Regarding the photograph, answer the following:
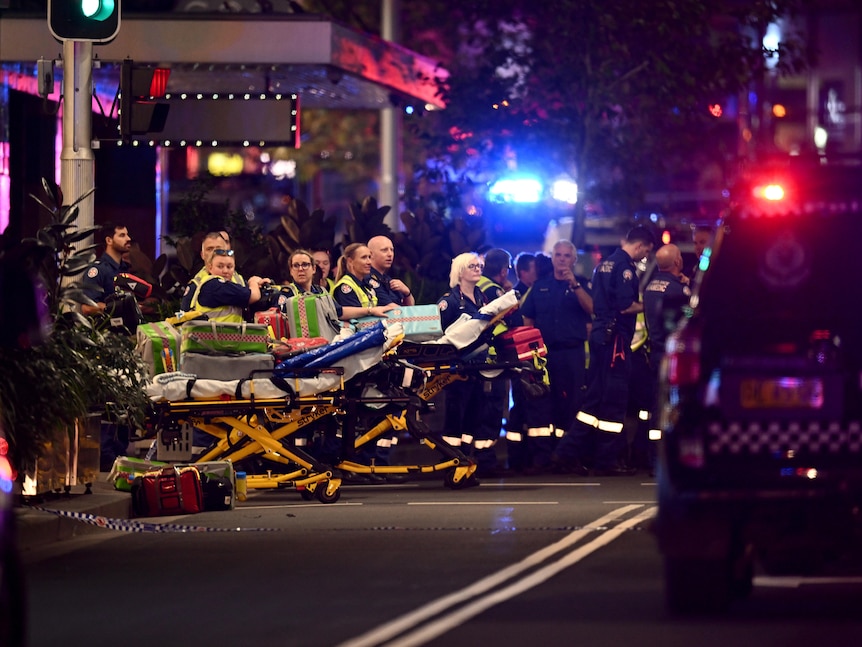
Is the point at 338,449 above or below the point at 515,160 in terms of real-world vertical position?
below

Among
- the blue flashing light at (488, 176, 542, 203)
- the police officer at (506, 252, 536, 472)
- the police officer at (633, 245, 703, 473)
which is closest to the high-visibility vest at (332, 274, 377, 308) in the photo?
the police officer at (506, 252, 536, 472)

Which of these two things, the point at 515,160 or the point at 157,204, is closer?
the point at 157,204

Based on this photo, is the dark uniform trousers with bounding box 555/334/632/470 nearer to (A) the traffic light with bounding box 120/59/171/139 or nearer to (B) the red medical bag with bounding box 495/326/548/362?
(B) the red medical bag with bounding box 495/326/548/362

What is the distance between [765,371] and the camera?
372 inches

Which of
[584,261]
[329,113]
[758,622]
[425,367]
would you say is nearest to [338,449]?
[425,367]

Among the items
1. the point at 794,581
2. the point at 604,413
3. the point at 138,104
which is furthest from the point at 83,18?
the point at 794,581

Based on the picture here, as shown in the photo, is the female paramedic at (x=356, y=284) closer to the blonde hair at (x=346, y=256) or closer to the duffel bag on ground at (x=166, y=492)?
the blonde hair at (x=346, y=256)

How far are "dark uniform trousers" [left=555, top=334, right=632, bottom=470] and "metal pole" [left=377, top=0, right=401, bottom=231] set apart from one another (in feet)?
28.7

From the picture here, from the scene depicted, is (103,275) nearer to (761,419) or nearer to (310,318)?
(310,318)

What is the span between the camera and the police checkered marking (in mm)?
9367

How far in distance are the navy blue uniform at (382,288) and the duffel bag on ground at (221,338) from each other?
2.20 metres

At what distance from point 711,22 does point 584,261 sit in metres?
3.51

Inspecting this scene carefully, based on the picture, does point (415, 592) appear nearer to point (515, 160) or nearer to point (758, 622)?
point (758, 622)

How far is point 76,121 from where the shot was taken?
16.2 metres
